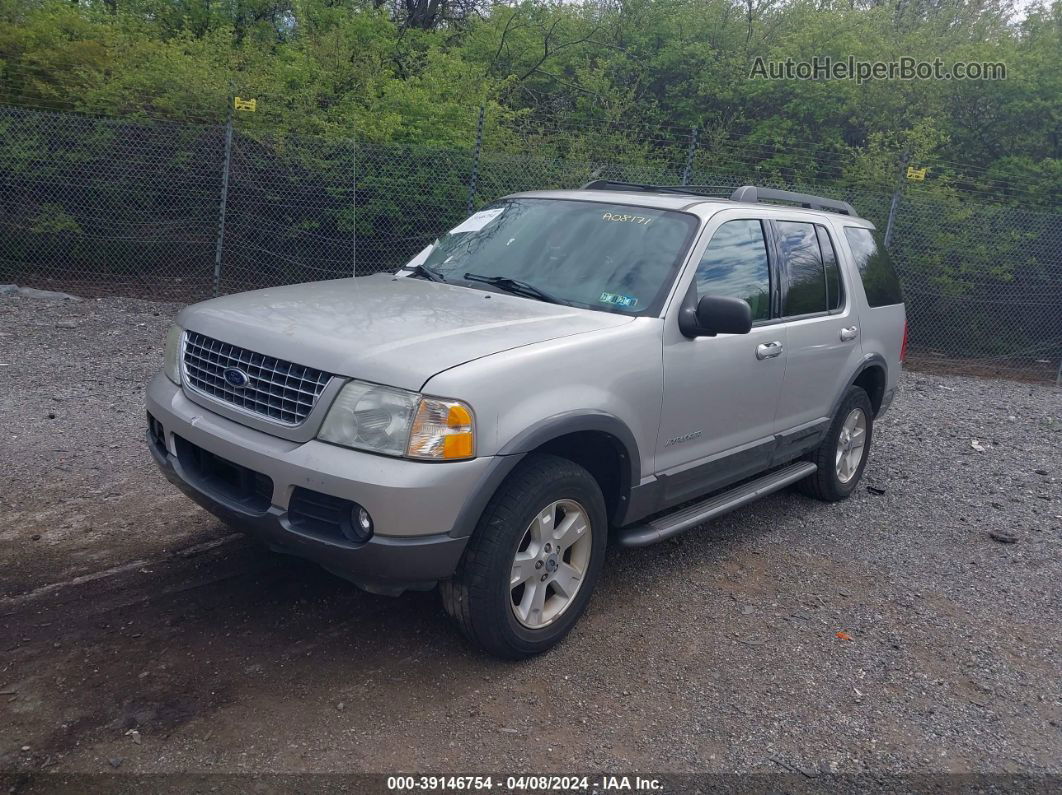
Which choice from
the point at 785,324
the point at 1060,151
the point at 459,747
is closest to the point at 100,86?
the point at 785,324

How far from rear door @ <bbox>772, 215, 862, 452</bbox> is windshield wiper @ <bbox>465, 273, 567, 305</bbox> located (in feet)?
4.84

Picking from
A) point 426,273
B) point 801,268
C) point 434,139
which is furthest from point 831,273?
point 434,139

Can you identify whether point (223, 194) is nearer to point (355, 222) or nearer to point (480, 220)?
point (355, 222)

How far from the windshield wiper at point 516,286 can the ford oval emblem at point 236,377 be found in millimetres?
1373

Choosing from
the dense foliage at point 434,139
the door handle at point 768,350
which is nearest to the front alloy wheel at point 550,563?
the door handle at point 768,350

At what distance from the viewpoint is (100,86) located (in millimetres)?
11586

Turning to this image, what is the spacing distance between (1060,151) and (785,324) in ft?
39.3

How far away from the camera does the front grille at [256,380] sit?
10.8 ft

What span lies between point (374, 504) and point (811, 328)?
3075 millimetres

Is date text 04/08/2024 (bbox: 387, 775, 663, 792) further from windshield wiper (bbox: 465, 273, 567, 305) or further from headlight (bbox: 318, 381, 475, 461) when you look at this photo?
windshield wiper (bbox: 465, 273, 567, 305)

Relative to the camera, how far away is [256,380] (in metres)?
3.44

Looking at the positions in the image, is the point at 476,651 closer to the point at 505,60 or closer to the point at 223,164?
the point at 223,164

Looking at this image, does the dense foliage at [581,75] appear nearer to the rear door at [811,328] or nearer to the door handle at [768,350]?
the rear door at [811,328]

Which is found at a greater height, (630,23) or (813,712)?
(630,23)
